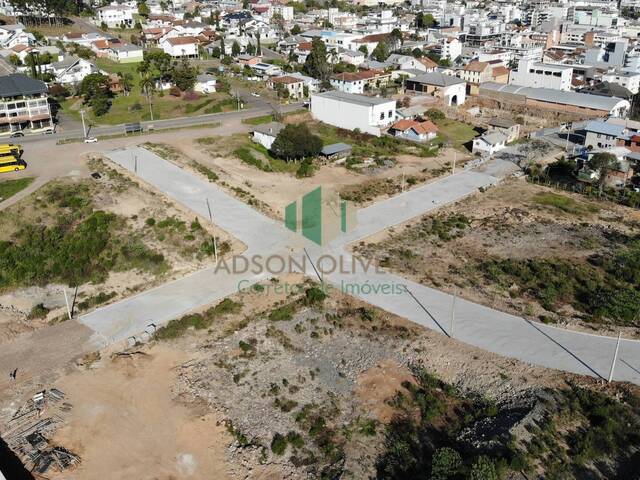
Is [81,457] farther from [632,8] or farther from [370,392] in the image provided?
[632,8]

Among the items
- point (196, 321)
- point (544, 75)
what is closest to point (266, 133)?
point (196, 321)

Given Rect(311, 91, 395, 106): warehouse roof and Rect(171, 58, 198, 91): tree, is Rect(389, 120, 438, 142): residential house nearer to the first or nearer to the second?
Rect(311, 91, 395, 106): warehouse roof

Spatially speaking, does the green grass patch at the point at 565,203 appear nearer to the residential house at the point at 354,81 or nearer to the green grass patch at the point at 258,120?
the green grass patch at the point at 258,120

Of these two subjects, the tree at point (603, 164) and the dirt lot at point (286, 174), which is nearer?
the dirt lot at point (286, 174)

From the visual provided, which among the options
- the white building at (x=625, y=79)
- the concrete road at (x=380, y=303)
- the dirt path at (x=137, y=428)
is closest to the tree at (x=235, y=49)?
the white building at (x=625, y=79)

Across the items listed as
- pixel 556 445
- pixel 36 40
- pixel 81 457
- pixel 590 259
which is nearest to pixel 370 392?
pixel 556 445

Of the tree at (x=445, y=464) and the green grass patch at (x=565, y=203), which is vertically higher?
the tree at (x=445, y=464)
